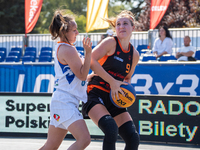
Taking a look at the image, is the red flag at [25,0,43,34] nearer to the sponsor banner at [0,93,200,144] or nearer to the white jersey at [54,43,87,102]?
the sponsor banner at [0,93,200,144]

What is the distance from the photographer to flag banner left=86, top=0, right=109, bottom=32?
11.9m

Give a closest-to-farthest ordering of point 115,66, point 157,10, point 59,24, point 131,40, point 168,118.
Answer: point 59,24 → point 115,66 → point 168,118 → point 157,10 → point 131,40

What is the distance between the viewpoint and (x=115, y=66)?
3641 millimetres

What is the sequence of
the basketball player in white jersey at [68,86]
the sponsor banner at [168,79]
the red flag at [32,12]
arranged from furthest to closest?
the red flag at [32,12]
the sponsor banner at [168,79]
the basketball player in white jersey at [68,86]

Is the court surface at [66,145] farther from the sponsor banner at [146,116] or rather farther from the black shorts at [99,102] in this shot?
the black shorts at [99,102]

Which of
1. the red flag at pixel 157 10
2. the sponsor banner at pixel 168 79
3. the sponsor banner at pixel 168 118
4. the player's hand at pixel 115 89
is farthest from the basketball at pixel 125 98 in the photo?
the red flag at pixel 157 10

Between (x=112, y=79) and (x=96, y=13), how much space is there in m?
8.76

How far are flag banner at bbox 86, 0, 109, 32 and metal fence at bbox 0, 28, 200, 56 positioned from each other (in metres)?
0.55

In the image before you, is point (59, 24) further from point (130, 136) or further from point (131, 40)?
point (131, 40)

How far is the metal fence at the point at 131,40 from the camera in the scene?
36.8 feet

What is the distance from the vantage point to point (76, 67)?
3.28m

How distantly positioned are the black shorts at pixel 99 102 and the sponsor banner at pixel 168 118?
2698 mm

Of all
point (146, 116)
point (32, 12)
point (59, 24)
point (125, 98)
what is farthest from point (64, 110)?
point (32, 12)

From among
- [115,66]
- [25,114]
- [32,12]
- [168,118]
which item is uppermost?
[32,12]
